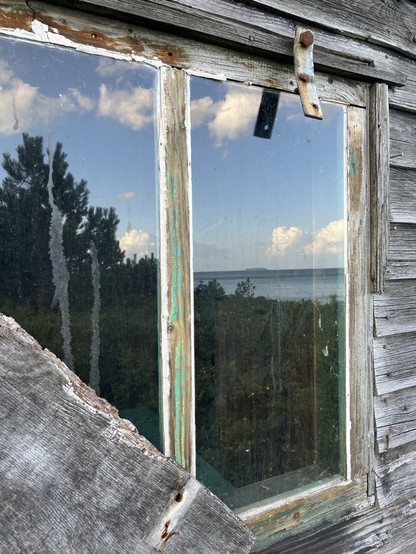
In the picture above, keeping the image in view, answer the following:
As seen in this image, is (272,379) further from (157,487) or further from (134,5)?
(134,5)

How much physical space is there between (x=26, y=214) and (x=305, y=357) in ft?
3.08

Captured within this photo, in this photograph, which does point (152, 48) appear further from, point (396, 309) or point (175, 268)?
point (396, 309)

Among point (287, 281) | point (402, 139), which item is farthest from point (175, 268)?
point (402, 139)

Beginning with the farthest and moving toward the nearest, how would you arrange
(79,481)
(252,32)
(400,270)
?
(400,270)
(252,32)
(79,481)

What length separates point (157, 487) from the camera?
0.57 metres

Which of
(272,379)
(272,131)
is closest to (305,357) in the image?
(272,379)

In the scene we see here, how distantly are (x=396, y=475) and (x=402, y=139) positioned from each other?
1.23 metres

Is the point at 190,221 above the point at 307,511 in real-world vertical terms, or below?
above

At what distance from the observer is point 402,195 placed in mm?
1607

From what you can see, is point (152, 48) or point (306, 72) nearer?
point (152, 48)

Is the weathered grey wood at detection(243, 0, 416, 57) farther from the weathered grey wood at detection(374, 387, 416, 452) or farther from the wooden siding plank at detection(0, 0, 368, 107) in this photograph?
the weathered grey wood at detection(374, 387, 416, 452)

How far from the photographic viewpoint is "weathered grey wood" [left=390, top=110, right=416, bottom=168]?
1.59 meters

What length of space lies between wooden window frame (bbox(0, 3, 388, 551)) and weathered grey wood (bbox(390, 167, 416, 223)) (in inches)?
4.2

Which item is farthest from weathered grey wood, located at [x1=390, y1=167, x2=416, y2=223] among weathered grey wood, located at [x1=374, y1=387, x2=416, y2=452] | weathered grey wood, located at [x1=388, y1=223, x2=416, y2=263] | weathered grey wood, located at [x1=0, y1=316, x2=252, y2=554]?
weathered grey wood, located at [x1=0, y1=316, x2=252, y2=554]
